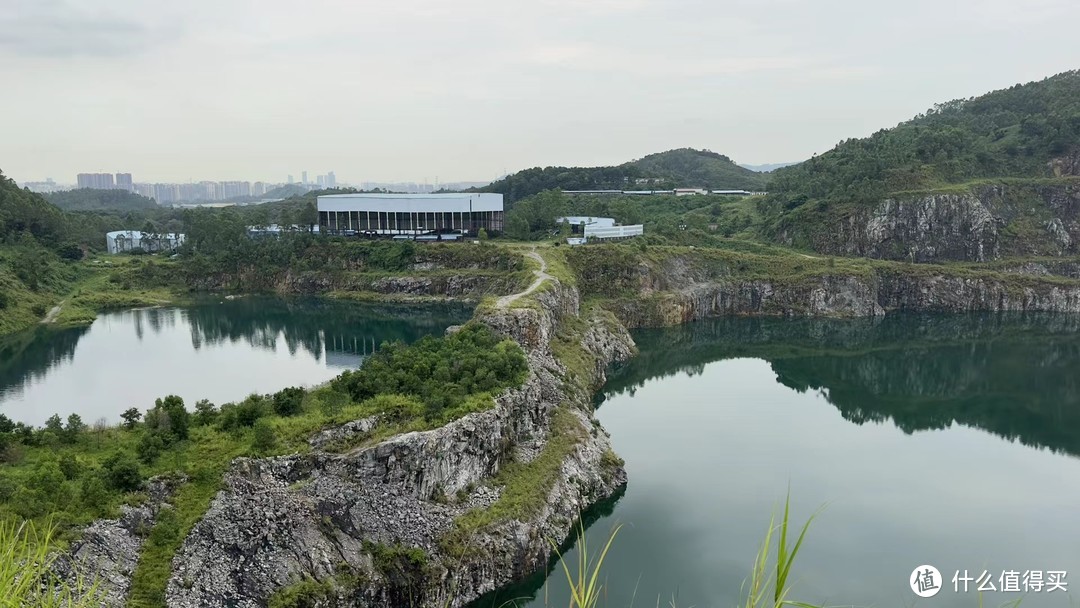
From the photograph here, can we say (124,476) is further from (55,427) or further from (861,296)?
(861,296)

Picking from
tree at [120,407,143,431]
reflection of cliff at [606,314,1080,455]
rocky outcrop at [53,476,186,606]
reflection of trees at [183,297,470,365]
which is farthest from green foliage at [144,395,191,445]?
reflection of cliff at [606,314,1080,455]

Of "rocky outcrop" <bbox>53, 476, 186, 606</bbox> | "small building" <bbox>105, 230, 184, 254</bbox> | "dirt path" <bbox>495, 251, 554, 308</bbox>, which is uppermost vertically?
"small building" <bbox>105, 230, 184, 254</bbox>

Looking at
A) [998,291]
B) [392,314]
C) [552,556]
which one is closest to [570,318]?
[392,314]

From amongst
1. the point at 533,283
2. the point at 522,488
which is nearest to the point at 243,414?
the point at 522,488

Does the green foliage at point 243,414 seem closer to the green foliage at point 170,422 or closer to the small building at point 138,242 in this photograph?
the green foliage at point 170,422

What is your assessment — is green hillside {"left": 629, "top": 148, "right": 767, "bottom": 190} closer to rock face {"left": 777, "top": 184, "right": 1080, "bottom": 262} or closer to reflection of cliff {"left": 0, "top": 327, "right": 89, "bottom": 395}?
rock face {"left": 777, "top": 184, "right": 1080, "bottom": 262}
